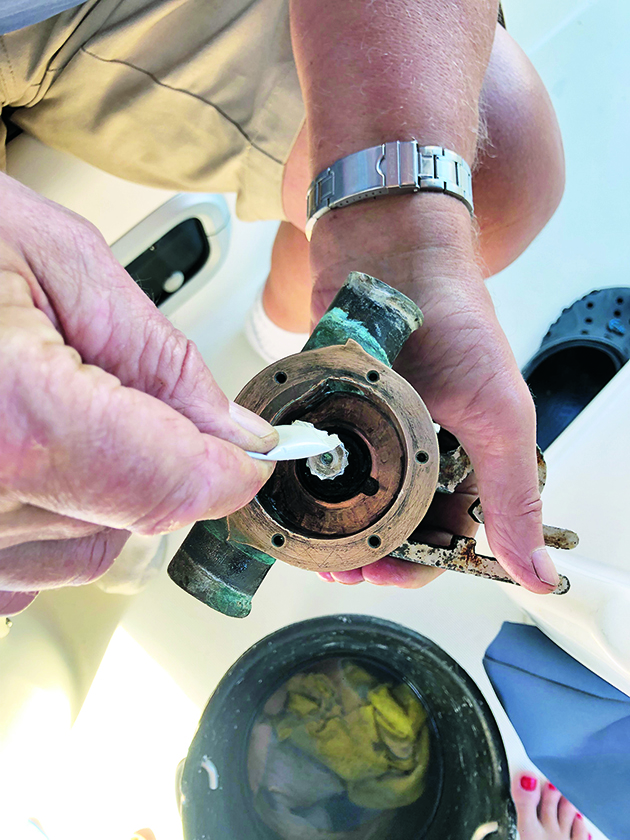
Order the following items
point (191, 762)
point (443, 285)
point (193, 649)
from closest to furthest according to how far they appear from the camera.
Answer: point (443, 285)
point (191, 762)
point (193, 649)

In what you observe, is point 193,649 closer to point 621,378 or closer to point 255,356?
point 255,356

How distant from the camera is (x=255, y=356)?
1.62 metres

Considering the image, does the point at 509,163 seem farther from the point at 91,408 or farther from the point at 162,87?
the point at 91,408

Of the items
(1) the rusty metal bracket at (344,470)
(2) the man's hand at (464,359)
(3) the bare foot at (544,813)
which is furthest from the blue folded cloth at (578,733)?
(1) the rusty metal bracket at (344,470)

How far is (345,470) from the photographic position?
0.66 meters

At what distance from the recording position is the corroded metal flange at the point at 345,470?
58cm

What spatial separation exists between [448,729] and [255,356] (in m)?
0.99

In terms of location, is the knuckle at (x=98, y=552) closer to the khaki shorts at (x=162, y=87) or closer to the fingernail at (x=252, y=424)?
the fingernail at (x=252, y=424)

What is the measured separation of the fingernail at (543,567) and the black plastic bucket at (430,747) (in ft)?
0.93

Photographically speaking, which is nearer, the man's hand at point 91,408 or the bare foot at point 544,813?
the man's hand at point 91,408

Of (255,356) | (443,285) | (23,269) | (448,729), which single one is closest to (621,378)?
(443,285)

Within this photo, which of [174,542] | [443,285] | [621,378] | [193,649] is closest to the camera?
[443,285]

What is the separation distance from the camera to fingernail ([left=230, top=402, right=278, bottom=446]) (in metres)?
0.49

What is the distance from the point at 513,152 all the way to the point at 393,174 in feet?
1.12
